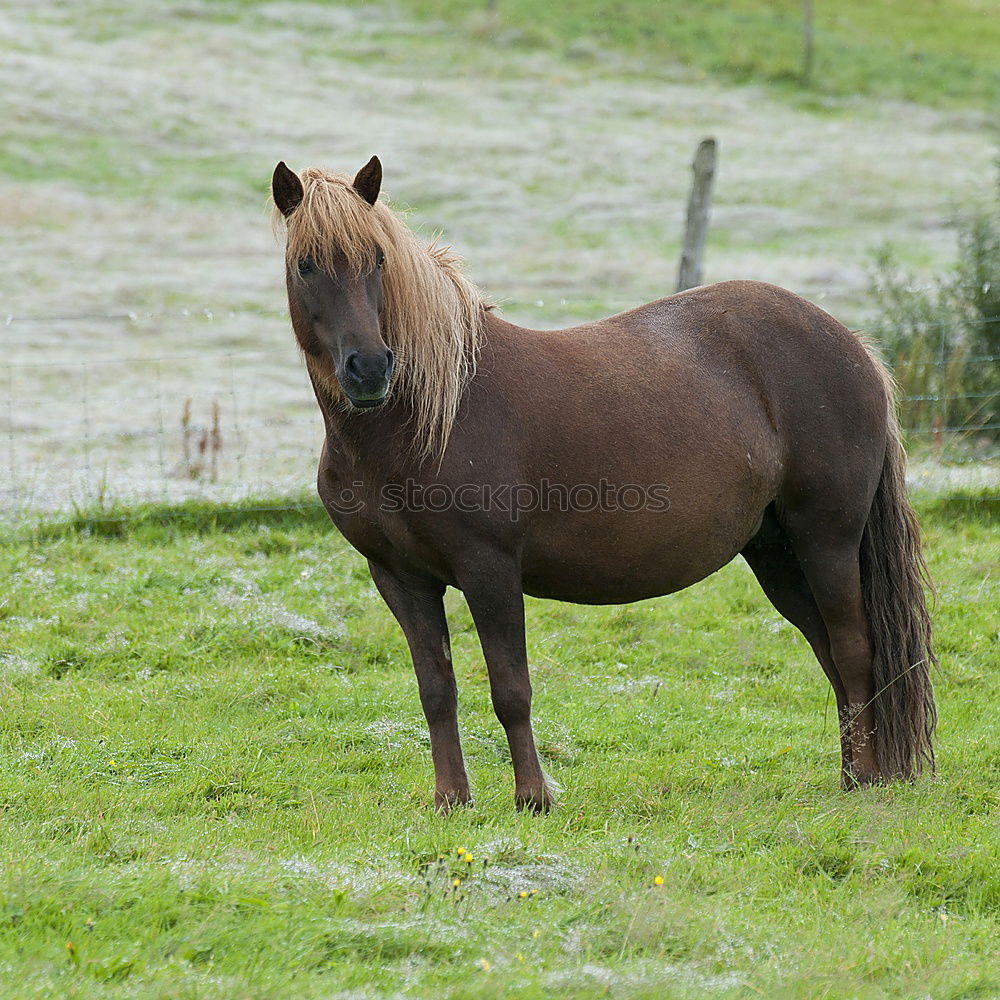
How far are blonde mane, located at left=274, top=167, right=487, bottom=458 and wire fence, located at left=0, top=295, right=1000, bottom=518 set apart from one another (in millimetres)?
4314

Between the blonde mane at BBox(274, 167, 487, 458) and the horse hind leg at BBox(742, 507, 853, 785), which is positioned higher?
the blonde mane at BBox(274, 167, 487, 458)

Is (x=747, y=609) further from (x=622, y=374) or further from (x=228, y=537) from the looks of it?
(x=228, y=537)

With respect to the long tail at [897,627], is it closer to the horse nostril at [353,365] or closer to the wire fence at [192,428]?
the horse nostril at [353,365]

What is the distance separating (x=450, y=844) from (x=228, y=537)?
14.9 ft

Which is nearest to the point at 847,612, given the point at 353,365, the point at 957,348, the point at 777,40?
the point at 353,365

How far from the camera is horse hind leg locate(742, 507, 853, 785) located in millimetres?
5242

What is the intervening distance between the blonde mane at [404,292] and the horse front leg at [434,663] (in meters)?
0.65

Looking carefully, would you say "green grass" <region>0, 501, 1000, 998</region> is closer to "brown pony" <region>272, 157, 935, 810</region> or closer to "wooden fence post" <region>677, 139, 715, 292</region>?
"brown pony" <region>272, 157, 935, 810</region>

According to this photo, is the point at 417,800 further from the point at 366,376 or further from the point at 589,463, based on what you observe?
the point at 366,376

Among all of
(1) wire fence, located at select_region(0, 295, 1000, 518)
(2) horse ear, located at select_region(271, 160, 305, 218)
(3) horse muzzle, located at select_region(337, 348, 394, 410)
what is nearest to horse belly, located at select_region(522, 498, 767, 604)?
(3) horse muzzle, located at select_region(337, 348, 394, 410)

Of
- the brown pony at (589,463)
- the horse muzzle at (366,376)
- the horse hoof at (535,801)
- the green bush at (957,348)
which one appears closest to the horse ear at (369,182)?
the brown pony at (589,463)

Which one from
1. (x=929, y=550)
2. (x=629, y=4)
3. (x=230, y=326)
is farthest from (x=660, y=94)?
(x=929, y=550)

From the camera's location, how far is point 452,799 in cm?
457

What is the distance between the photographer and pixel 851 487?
494 centimetres
